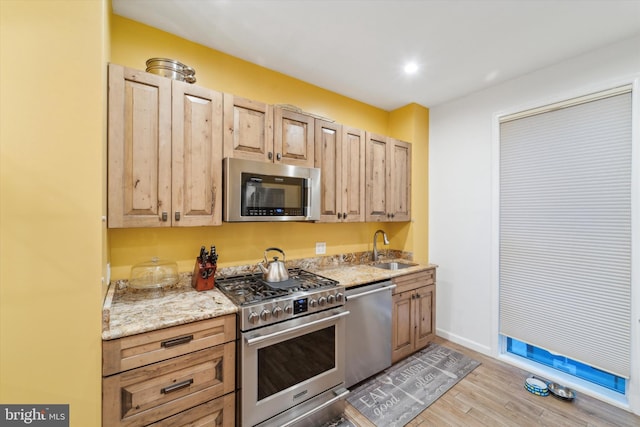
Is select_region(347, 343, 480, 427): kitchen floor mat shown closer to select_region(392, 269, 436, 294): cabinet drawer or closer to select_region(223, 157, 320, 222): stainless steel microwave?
select_region(392, 269, 436, 294): cabinet drawer

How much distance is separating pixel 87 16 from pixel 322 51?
5.27 ft

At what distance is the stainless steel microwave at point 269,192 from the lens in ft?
6.26

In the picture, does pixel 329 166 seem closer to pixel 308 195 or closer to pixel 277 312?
pixel 308 195

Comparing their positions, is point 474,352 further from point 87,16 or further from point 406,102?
point 87,16

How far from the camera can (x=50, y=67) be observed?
3.87ft

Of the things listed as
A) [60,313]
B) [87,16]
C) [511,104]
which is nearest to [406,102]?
[511,104]

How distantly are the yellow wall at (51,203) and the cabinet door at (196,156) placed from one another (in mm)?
496

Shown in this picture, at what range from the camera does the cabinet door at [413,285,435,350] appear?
9.24 feet

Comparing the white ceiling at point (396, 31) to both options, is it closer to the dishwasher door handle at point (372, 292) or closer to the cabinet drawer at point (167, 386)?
the dishwasher door handle at point (372, 292)

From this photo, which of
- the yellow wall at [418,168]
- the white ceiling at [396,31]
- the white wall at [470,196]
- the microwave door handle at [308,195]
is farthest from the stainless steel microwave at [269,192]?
the white wall at [470,196]

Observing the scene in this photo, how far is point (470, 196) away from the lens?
3057 millimetres

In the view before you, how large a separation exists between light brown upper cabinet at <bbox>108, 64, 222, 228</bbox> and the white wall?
271 cm

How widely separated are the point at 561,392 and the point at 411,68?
3.16 meters

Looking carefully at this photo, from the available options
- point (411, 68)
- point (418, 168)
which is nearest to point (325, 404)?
point (418, 168)
